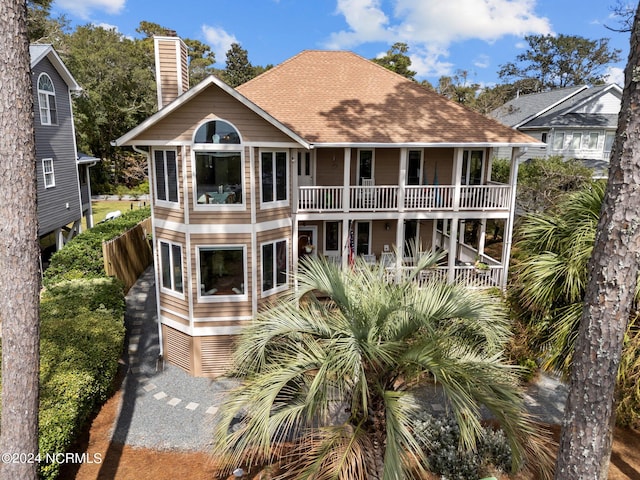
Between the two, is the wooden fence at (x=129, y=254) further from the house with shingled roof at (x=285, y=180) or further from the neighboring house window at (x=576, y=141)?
the neighboring house window at (x=576, y=141)

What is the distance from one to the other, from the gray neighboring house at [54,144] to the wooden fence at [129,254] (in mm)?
3702

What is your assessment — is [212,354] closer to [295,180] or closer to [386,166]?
[295,180]

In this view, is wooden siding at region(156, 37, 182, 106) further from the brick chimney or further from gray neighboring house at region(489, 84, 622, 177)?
gray neighboring house at region(489, 84, 622, 177)

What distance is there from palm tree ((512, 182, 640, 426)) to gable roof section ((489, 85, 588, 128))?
1013 inches

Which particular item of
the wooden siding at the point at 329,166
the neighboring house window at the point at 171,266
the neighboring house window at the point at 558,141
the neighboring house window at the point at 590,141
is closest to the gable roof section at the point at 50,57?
the neighboring house window at the point at 171,266

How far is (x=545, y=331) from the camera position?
7.35 m

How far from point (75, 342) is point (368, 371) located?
7749 millimetres

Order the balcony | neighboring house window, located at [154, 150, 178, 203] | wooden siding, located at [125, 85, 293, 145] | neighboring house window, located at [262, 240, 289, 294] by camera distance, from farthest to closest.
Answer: the balcony < neighboring house window, located at [262, 240, 289, 294] < neighboring house window, located at [154, 150, 178, 203] < wooden siding, located at [125, 85, 293, 145]

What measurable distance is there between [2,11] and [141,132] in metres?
6.66

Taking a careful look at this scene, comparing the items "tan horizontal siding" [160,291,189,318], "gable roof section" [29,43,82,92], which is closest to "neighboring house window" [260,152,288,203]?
"tan horizontal siding" [160,291,189,318]

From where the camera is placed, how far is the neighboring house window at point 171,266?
1175 cm

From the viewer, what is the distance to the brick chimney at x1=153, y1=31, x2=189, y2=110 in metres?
11.5

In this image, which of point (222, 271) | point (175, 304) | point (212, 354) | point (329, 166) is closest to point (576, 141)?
point (329, 166)

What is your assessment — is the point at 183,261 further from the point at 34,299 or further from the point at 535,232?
the point at 535,232
